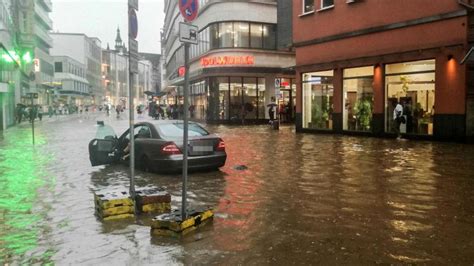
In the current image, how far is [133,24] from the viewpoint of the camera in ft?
25.5

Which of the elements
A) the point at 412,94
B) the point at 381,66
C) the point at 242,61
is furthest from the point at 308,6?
the point at 242,61

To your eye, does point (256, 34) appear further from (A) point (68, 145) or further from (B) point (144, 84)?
(B) point (144, 84)

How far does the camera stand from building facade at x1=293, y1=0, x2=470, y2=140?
62.5 feet

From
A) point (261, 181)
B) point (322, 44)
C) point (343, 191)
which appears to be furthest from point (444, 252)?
point (322, 44)

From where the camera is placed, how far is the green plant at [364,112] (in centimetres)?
2342

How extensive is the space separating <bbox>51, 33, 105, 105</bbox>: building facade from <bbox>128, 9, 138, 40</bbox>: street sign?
114 m

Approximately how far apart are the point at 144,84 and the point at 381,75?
6222 inches

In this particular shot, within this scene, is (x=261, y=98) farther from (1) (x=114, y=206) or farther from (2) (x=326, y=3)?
(1) (x=114, y=206)

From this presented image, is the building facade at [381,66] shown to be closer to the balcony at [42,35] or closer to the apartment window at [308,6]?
the apartment window at [308,6]

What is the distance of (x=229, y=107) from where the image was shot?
41594mm

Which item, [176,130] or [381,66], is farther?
[381,66]

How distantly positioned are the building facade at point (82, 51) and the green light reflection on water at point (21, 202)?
350 ft

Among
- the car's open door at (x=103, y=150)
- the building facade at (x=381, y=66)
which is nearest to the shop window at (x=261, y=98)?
the building facade at (x=381, y=66)

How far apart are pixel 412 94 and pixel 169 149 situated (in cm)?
1357
